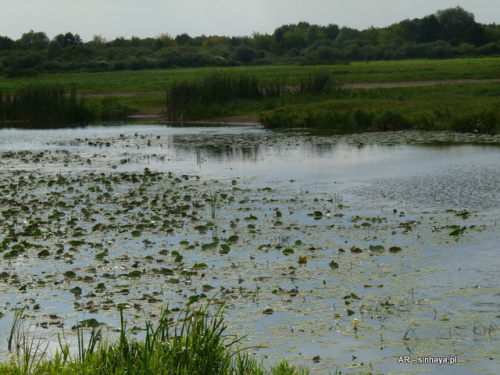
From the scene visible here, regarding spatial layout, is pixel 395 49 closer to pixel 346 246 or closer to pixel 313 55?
pixel 313 55

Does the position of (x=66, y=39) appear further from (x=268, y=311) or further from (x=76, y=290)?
(x=268, y=311)

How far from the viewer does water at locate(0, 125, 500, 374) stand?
9.37 meters

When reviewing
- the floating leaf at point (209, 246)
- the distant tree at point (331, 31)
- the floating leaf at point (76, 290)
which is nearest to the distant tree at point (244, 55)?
the distant tree at point (331, 31)

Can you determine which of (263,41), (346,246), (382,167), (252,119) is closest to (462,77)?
(252,119)

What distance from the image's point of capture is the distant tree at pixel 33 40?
131 m

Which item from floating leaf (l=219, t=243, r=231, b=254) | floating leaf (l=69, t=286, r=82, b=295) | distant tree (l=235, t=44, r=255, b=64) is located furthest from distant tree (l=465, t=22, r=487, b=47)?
floating leaf (l=69, t=286, r=82, b=295)

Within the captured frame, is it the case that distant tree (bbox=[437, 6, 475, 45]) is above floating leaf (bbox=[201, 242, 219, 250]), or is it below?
above

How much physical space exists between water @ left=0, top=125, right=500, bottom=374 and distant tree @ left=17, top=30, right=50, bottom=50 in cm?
10901

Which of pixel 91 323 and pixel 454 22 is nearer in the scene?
pixel 91 323

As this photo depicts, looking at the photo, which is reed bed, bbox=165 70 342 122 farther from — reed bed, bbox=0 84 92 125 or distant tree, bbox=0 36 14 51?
distant tree, bbox=0 36 14 51

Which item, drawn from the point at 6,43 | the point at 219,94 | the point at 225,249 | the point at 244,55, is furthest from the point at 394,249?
the point at 6,43

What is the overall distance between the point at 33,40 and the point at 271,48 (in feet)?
130

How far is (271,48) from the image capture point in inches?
5778

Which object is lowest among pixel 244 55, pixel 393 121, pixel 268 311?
pixel 268 311
